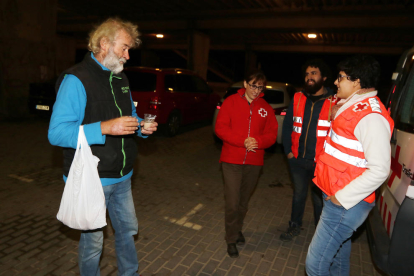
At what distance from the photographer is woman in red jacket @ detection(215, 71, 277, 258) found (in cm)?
330

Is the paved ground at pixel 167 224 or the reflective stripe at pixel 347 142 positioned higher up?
the reflective stripe at pixel 347 142

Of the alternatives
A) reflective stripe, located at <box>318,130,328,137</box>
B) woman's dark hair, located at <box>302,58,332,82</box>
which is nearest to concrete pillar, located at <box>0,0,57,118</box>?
woman's dark hair, located at <box>302,58,332,82</box>

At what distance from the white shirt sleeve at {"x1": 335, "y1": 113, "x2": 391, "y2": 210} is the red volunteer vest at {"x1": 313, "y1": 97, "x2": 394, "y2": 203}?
52 millimetres

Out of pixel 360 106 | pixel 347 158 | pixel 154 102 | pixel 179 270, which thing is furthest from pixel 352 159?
pixel 154 102

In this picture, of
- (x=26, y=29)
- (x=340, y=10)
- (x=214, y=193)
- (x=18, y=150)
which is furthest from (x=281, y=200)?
(x=26, y=29)

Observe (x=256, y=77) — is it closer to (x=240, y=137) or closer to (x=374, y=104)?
(x=240, y=137)

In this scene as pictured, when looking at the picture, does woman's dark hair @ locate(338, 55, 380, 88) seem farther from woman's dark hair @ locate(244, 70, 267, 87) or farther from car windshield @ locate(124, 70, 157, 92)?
car windshield @ locate(124, 70, 157, 92)

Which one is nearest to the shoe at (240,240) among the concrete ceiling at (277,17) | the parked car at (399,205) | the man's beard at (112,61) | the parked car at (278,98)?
the parked car at (399,205)

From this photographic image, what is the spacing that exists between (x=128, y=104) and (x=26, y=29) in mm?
10484

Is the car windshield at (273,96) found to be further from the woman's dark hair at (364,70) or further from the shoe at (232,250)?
the woman's dark hair at (364,70)

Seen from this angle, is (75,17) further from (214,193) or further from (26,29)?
(214,193)

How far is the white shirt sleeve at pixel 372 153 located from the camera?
189cm

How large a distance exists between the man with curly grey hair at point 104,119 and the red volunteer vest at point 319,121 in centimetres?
182

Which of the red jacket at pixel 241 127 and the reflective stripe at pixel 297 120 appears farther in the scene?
the reflective stripe at pixel 297 120
